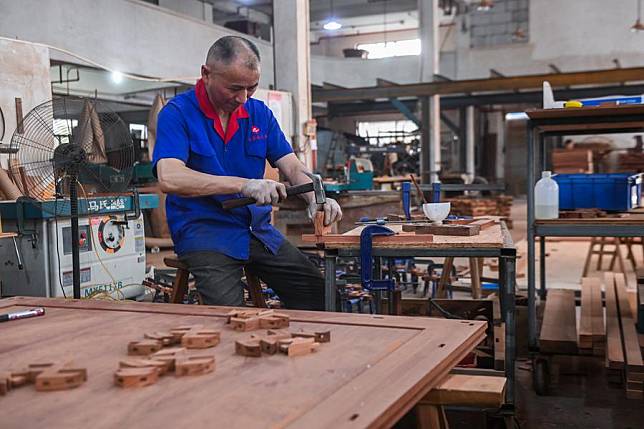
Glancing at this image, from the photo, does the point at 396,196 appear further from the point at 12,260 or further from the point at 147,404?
the point at 147,404

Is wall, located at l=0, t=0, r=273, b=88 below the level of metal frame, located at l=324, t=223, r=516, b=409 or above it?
above

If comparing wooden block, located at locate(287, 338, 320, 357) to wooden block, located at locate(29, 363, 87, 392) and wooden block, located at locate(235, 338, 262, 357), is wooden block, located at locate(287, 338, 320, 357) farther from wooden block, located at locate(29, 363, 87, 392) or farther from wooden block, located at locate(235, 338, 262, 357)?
wooden block, located at locate(29, 363, 87, 392)

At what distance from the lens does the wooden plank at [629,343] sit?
9.50 ft

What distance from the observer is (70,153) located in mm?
3410

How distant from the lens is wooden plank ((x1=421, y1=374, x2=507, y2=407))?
153 cm

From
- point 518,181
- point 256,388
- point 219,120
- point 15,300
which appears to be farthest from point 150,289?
point 518,181

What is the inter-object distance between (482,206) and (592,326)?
790 centimetres

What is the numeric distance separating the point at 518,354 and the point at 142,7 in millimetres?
8629

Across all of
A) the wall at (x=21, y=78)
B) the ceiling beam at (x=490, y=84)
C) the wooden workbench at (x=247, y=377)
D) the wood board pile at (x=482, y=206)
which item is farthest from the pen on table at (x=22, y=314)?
the wood board pile at (x=482, y=206)

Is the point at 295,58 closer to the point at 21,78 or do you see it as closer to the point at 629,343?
the point at 21,78

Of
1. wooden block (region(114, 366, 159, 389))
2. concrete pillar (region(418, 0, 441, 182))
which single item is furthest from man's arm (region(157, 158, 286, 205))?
concrete pillar (region(418, 0, 441, 182))

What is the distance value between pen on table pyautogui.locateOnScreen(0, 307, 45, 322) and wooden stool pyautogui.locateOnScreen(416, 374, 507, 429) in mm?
1039

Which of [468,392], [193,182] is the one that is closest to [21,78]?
[193,182]

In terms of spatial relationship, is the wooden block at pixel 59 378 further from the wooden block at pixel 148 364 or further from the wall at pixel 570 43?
the wall at pixel 570 43
